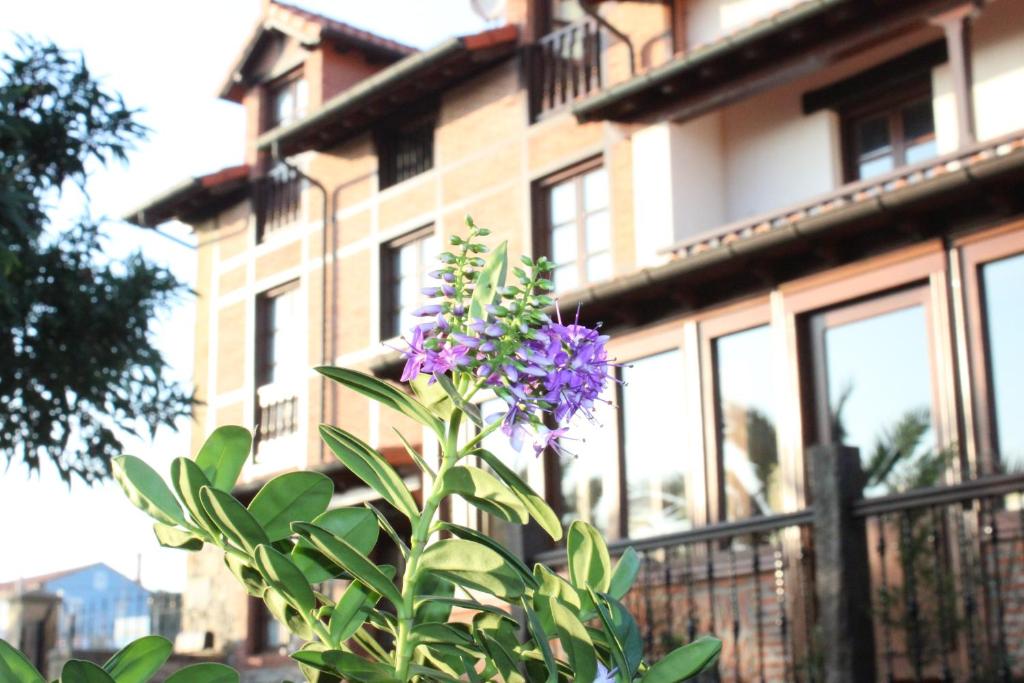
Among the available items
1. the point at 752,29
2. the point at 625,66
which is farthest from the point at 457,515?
the point at 625,66

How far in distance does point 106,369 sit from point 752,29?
7.87 m

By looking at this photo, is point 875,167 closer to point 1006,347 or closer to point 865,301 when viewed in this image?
point 865,301

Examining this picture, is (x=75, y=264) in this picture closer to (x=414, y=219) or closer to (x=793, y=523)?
(x=414, y=219)

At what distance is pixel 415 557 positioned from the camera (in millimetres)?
1604

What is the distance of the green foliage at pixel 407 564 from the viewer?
4.99 ft

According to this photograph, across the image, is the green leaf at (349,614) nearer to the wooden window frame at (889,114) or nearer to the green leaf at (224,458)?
the green leaf at (224,458)

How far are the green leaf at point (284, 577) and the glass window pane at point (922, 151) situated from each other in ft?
38.9

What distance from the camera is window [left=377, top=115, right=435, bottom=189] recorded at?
19.1 m

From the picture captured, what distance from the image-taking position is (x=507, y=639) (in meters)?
1.62

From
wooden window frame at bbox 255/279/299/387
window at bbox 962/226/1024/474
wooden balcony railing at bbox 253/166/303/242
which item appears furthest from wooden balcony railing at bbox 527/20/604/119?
window at bbox 962/226/1024/474

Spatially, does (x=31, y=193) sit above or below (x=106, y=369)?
above

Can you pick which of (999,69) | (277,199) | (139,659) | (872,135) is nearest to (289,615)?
(139,659)

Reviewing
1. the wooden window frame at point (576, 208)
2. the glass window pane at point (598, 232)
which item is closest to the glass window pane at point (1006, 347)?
the wooden window frame at point (576, 208)

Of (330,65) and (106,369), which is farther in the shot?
(330,65)
